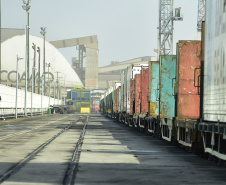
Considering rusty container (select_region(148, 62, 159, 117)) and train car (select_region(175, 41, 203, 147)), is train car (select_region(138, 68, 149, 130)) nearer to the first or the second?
rusty container (select_region(148, 62, 159, 117))

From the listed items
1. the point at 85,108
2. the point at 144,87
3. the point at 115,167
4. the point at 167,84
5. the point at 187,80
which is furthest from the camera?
the point at 85,108

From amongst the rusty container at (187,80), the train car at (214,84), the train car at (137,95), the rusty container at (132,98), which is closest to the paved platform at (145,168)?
the train car at (214,84)

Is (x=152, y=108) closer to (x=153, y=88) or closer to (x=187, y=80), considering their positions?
(x=153, y=88)

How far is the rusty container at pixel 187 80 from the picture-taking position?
21094 mm

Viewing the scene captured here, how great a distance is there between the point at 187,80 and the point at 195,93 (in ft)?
1.91

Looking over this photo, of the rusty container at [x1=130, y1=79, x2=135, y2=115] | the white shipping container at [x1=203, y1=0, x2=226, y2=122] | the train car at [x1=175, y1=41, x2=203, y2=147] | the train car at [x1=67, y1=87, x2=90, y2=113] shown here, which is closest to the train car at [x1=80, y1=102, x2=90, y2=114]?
the train car at [x1=67, y1=87, x2=90, y2=113]

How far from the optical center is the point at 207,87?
16.0m

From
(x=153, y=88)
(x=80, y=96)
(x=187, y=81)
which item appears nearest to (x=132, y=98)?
(x=153, y=88)

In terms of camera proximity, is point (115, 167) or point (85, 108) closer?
point (115, 167)

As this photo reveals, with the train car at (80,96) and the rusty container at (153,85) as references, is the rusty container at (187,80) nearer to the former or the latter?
the rusty container at (153,85)

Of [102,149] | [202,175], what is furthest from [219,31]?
[102,149]

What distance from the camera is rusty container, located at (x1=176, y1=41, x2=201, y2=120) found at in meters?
21.1

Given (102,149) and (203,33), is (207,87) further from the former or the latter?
(102,149)

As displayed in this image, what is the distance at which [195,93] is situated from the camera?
2111cm
